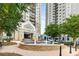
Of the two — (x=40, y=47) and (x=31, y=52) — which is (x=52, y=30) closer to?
(x=40, y=47)

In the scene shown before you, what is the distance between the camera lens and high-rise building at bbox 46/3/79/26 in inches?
130

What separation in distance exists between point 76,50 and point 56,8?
0.63 meters

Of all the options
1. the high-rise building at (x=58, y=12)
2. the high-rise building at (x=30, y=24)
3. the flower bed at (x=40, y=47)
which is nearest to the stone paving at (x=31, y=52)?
the flower bed at (x=40, y=47)

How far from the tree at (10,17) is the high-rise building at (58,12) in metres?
0.36

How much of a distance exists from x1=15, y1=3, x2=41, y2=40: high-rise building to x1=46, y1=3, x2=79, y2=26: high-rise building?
0.47 ft

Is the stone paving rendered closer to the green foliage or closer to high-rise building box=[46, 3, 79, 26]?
the green foliage

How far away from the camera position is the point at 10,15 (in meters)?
3.30

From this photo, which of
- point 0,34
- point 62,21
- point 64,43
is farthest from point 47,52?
→ point 0,34

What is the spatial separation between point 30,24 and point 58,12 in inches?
16.6

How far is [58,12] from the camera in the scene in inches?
131

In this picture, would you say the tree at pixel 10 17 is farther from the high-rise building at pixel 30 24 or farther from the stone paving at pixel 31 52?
the stone paving at pixel 31 52

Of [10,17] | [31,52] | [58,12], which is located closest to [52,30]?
A: [58,12]

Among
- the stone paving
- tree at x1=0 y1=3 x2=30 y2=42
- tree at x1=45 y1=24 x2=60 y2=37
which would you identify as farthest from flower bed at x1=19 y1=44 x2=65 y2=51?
tree at x1=0 y1=3 x2=30 y2=42

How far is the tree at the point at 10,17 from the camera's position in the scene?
10.8ft
